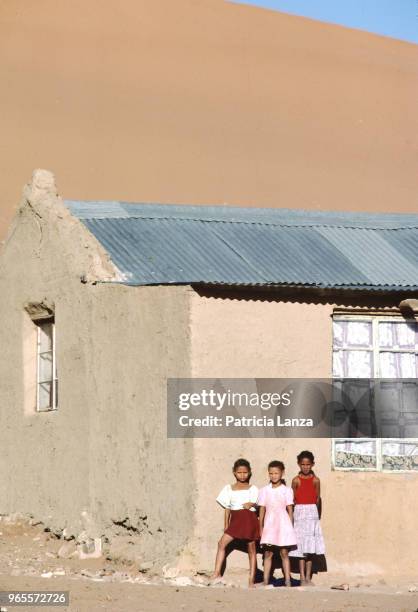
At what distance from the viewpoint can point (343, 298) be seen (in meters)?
13.0

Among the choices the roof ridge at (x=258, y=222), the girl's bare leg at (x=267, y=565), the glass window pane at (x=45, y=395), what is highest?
the roof ridge at (x=258, y=222)

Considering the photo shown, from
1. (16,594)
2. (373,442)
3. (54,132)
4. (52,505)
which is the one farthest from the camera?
(54,132)

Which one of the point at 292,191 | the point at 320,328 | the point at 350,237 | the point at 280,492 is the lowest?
the point at 280,492

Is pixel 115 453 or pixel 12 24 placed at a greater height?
pixel 12 24

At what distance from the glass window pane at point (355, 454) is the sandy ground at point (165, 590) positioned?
3.26 ft

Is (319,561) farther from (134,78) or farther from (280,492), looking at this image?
(134,78)

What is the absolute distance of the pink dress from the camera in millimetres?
12172

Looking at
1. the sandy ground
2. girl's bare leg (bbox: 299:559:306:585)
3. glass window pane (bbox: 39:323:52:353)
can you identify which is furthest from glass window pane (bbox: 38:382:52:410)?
girl's bare leg (bbox: 299:559:306:585)

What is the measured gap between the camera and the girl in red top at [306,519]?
12.3 metres

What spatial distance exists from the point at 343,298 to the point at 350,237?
4.76ft

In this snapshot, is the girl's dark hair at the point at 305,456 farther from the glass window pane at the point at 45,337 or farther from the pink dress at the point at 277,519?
the glass window pane at the point at 45,337

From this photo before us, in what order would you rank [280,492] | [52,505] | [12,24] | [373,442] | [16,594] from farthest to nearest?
[12,24] < [52,505] < [373,442] < [280,492] < [16,594]

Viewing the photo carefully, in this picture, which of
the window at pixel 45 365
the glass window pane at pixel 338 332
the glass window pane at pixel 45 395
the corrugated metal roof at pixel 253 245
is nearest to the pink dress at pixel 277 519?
the glass window pane at pixel 338 332

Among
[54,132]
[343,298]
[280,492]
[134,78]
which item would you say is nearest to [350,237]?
[343,298]
